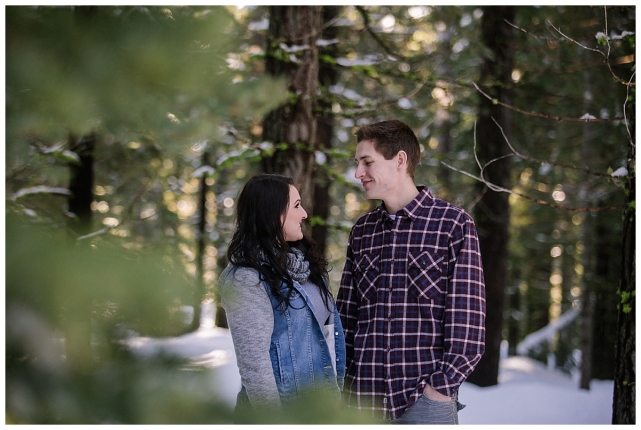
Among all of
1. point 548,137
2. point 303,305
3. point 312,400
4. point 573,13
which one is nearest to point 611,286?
point 548,137

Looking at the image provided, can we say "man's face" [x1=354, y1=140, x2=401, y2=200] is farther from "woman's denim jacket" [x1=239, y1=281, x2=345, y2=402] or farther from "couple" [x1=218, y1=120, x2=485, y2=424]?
"woman's denim jacket" [x1=239, y1=281, x2=345, y2=402]

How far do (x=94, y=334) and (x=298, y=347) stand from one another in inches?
73.5

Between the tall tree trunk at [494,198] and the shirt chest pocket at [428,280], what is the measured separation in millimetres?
5542

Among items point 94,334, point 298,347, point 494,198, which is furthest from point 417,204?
point 494,198

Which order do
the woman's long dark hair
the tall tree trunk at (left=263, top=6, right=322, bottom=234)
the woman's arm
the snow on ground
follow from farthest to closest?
the snow on ground, the tall tree trunk at (left=263, top=6, right=322, bottom=234), the woman's long dark hair, the woman's arm

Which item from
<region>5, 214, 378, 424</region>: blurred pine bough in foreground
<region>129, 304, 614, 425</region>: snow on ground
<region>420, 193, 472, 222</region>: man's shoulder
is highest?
<region>420, 193, 472, 222</region>: man's shoulder

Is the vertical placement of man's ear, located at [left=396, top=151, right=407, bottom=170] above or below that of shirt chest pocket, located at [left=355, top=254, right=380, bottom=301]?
above

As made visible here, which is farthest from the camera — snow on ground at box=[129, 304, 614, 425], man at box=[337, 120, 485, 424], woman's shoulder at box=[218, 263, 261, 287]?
snow on ground at box=[129, 304, 614, 425]

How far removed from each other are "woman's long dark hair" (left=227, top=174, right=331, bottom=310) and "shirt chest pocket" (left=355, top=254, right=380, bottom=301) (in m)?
0.19

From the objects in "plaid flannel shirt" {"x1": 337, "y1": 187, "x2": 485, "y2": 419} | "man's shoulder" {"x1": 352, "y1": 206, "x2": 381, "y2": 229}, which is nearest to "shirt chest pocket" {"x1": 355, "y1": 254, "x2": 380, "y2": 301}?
"plaid flannel shirt" {"x1": 337, "y1": 187, "x2": 485, "y2": 419}

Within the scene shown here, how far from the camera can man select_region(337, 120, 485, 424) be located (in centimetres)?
251

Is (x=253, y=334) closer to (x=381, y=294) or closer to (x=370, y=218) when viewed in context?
(x=381, y=294)

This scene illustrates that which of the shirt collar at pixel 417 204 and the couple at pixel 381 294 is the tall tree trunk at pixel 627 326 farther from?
the shirt collar at pixel 417 204

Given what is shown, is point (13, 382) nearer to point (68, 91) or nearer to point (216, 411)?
point (216, 411)
